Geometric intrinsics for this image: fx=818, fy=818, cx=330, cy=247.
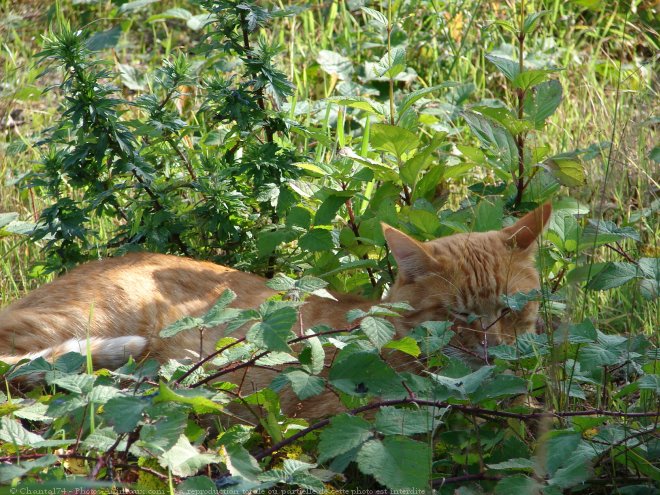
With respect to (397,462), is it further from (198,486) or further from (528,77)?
(528,77)

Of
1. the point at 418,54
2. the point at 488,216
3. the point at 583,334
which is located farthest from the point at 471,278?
the point at 418,54

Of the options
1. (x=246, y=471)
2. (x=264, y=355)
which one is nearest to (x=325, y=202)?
(x=264, y=355)

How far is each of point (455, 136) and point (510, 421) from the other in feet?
9.76

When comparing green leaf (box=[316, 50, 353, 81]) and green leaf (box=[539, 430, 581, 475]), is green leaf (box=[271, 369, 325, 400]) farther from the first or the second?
green leaf (box=[316, 50, 353, 81])

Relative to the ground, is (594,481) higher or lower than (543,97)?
lower

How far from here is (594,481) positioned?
228cm

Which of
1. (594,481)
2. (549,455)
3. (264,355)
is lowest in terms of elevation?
(594,481)

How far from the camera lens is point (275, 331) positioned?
6.97ft

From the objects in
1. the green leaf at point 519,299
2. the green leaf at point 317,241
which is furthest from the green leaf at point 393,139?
the green leaf at point 519,299

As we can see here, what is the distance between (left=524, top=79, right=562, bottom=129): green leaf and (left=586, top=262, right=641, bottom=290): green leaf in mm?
856

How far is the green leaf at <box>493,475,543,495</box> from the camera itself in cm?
209

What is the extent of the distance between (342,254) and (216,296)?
0.58 m

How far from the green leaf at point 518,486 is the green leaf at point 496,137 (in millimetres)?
1525

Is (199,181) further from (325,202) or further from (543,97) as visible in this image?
(543,97)
